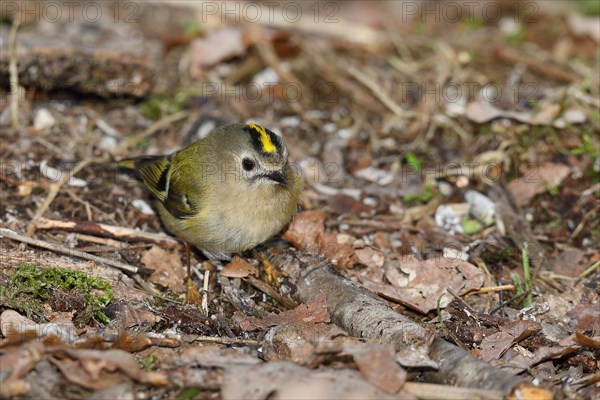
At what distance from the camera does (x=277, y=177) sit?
4.88 meters

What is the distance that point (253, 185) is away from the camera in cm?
497

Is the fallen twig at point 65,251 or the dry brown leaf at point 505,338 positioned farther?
the fallen twig at point 65,251

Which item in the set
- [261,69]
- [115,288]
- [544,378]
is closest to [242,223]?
[115,288]

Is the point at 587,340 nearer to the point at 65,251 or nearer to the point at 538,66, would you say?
the point at 65,251

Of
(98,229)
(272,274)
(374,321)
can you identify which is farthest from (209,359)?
(98,229)

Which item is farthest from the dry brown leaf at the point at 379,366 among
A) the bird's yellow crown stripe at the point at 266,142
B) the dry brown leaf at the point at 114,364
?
the bird's yellow crown stripe at the point at 266,142

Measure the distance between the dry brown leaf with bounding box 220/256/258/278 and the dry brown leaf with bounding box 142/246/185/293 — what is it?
0.32 meters

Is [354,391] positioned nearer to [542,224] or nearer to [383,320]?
[383,320]

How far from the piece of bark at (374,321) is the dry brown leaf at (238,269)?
186 mm

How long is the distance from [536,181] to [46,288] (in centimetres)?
390

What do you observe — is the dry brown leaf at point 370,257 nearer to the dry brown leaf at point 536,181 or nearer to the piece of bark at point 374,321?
the piece of bark at point 374,321

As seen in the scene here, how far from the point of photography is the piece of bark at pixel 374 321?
364cm

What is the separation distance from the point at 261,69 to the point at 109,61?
5.52 ft

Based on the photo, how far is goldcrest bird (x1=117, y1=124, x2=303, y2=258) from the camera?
494cm
